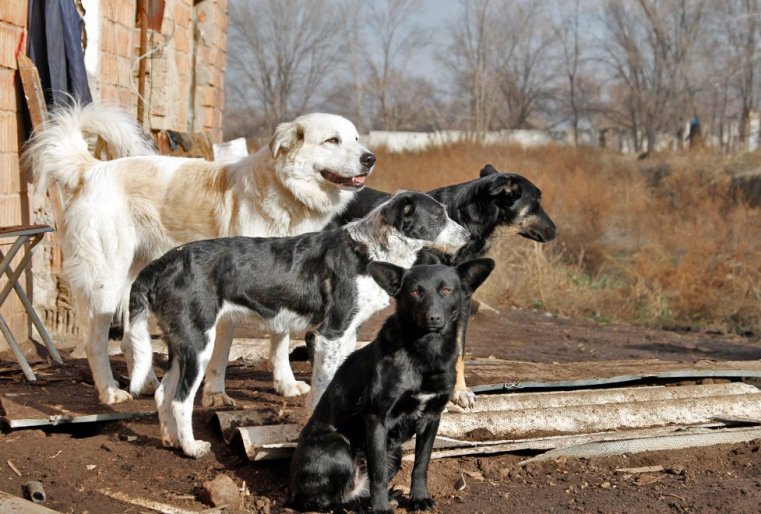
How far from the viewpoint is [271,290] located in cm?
599

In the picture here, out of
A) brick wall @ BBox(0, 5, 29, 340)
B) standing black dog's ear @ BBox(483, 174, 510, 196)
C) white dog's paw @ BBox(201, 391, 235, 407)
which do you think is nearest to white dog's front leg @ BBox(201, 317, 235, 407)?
white dog's paw @ BBox(201, 391, 235, 407)

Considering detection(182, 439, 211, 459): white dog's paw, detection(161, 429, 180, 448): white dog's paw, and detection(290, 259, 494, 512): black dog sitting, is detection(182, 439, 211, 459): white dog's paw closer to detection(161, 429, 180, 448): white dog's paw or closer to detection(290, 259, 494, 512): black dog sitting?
detection(161, 429, 180, 448): white dog's paw

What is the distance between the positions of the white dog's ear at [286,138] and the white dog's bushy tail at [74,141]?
1374 mm

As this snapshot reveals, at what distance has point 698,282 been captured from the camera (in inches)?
608

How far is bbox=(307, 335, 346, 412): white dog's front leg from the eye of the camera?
5.88 meters

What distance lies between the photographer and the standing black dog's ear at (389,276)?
504cm

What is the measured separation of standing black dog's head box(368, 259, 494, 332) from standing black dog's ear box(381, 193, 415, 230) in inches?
39.3

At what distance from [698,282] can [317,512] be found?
38.7 ft

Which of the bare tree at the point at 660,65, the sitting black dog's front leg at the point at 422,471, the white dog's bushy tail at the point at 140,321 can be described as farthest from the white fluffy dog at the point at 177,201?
the bare tree at the point at 660,65

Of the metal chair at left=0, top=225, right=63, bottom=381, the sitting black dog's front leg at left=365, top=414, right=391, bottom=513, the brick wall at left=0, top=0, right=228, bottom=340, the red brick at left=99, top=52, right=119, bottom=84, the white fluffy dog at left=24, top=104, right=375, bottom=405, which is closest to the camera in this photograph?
the sitting black dog's front leg at left=365, top=414, right=391, bottom=513

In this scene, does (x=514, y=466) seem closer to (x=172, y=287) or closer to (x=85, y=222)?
(x=172, y=287)

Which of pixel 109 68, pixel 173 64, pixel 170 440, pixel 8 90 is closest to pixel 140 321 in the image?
pixel 170 440

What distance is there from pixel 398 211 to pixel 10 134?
4.19m

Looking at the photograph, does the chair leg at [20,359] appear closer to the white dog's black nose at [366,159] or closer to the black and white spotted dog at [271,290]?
the black and white spotted dog at [271,290]
